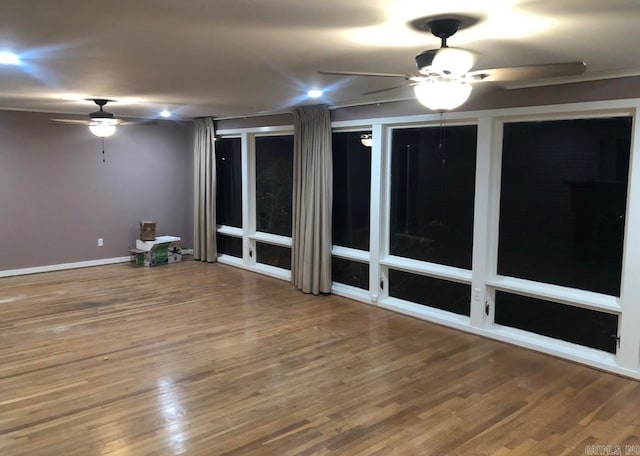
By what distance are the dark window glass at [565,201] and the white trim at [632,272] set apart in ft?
0.77

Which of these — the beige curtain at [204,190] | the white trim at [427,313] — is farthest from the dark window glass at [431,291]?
the beige curtain at [204,190]

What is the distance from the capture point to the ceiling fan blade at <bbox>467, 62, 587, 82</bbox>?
2.20 m

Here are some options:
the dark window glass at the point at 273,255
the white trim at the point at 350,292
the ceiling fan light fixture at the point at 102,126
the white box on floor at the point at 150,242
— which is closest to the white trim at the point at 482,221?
the white trim at the point at 350,292

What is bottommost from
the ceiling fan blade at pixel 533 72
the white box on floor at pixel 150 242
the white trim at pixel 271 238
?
the white box on floor at pixel 150 242

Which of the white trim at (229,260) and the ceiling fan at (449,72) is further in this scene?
the white trim at (229,260)

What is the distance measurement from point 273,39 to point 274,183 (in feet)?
15.7

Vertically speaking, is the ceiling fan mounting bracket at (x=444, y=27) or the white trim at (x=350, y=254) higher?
the ceiling fan mounting bracket at (x=444, y=27)

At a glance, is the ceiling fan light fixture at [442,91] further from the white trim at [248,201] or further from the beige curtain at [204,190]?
the beige curtain at [204,190]

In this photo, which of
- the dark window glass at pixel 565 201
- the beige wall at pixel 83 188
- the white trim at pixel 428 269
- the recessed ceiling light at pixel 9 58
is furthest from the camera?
the beige wall at pixel 83 188

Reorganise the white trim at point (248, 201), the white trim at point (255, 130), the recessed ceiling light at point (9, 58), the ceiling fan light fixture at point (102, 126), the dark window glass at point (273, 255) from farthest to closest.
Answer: the white trim at point (248, 201) < the dark window glass at point (273, 255) < the white trim at point (255, 130) < the ceiling fan light fixture at point (102, 126) < the recessed ceiling light at point (9, 58)

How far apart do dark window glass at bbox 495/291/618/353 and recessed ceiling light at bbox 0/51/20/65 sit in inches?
174

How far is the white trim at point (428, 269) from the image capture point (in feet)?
16.9

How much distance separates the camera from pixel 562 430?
3.21 m

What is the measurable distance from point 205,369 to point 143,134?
206 inches
